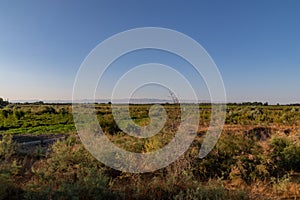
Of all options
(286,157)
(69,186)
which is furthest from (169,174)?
(286,157)

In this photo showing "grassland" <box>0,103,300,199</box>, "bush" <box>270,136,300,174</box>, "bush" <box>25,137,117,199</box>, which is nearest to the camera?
"bush" <box>25,137,117,199</box>

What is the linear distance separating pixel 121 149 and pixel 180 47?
10.9 ft

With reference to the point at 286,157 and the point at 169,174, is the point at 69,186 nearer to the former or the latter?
the point at 169,174

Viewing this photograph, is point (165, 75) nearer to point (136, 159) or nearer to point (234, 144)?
point (136, 159)

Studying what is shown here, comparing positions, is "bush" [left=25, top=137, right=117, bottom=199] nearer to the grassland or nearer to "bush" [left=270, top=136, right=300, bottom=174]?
the grassland

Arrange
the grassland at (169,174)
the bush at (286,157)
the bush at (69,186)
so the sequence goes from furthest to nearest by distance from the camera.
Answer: the bush at (286,157) → the grassland at (169,174) → the bush at (69,186)

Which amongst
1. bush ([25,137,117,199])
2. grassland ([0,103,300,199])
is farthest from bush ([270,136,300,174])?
bush ([25,137,117,199])

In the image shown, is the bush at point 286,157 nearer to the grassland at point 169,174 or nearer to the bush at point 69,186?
the grassland at point 169,174

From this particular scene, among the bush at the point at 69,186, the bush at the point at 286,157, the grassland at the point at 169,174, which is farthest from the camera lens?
the bush at the point at 286,157

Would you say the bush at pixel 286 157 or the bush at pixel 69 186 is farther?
the bush at pixel 286 157

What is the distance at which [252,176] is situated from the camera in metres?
6.45

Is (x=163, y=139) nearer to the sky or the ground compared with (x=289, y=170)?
nearer to the sky

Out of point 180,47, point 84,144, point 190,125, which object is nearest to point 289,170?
point 190,125

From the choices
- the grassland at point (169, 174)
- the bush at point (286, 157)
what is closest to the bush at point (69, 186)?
the grassland at point (169, 174)
